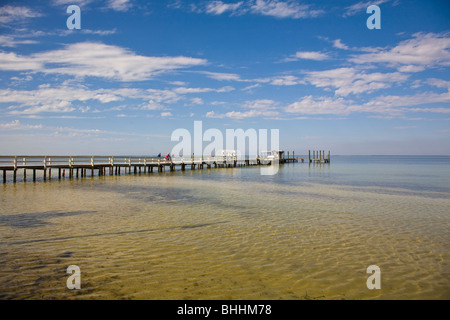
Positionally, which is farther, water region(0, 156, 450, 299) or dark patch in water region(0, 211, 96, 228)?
dark patch in water region(0, 211, 96, 228)

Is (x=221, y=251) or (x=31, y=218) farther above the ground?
(x=31, y=218)

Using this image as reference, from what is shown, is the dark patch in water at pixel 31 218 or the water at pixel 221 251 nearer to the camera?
the water at pixel 221 251

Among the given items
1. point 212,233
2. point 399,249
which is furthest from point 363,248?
point 212,233

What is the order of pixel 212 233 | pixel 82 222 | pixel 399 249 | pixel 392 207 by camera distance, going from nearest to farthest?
1. pixel 399 249
2. pixel 212 233
3. pixel 82 222
4. pixel 392 207

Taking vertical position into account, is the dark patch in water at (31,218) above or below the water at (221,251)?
above

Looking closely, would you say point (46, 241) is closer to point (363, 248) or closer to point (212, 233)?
point (212, 233)

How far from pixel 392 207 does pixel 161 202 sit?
34.7 feet

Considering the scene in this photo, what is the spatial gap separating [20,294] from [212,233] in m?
4.83

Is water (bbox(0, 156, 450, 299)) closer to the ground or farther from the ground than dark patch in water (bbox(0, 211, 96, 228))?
closer to the ground

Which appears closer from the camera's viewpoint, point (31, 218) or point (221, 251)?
point (221, 251)

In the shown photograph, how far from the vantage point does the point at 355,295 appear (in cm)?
484
